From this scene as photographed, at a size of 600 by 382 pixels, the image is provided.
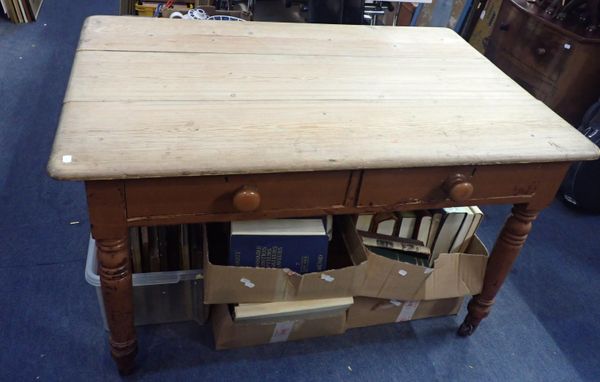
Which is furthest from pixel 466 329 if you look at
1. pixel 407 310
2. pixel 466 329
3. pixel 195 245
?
pixel 195 245

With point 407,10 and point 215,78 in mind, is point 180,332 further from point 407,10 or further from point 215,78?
point 407,10

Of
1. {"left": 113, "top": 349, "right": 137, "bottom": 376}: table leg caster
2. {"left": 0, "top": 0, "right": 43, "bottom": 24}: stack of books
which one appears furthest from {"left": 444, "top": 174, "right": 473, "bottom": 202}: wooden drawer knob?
{"left": 0, "top": 0, "right": 43, "bottom": 24}: stack of books

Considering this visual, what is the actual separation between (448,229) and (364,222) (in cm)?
23

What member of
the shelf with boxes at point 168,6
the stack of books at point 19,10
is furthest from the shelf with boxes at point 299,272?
the stack of books at point 19,10

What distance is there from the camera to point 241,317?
47.1 inches

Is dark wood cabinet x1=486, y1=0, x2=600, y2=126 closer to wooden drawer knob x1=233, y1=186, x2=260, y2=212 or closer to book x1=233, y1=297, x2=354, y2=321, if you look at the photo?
book x1=233, y1=297, x2=354, y2=321

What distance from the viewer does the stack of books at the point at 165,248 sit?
4.18 feet

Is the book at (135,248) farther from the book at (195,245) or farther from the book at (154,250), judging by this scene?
the book at (195,245)

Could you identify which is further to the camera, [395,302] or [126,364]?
[395,302]

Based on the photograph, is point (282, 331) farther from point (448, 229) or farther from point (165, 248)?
point (448, 229)

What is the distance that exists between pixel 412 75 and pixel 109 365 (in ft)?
3.46

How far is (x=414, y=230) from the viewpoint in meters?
1.35

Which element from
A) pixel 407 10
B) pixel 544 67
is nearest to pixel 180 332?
pixel 544 67

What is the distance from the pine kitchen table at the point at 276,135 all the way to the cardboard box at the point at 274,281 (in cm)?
19
